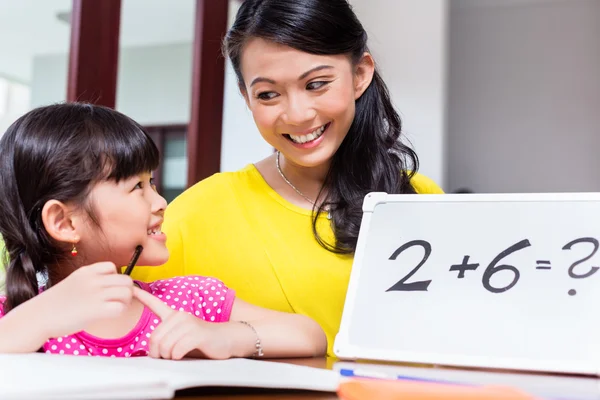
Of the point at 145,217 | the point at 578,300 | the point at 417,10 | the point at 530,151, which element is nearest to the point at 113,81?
the point at 145,217

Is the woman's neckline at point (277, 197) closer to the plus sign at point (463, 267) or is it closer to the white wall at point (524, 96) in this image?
the plus sign at point (463, 267)

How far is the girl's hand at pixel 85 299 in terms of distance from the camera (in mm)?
661

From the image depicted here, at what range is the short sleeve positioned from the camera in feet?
3.21

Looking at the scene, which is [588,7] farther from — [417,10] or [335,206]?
[335,206]

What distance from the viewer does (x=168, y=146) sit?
5973mm

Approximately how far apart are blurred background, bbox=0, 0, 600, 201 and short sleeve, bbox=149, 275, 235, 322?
8.25 ft

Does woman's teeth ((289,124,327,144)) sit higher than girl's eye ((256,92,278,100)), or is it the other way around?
girl's eye ((256,92,278,100))

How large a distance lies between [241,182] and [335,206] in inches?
8.0

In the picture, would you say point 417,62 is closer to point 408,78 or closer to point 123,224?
point 408,78

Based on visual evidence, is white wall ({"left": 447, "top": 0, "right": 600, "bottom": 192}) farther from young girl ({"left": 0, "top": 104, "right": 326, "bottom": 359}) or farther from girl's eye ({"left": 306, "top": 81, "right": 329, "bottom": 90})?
young girl ({"left": 0, "top": 104, "right": 326, "bottom": 359})

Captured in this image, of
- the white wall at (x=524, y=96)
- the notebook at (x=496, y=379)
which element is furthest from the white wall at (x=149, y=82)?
the notebook at (x=496, y=379)

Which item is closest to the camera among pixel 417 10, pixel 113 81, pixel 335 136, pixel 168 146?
pixel 335 136

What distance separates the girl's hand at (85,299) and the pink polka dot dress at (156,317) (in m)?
0.17

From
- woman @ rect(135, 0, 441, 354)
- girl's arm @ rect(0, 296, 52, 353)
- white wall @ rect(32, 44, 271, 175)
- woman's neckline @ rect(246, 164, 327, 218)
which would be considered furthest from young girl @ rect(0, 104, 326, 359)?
white wall @ rect(32, 44, 271, 175)
